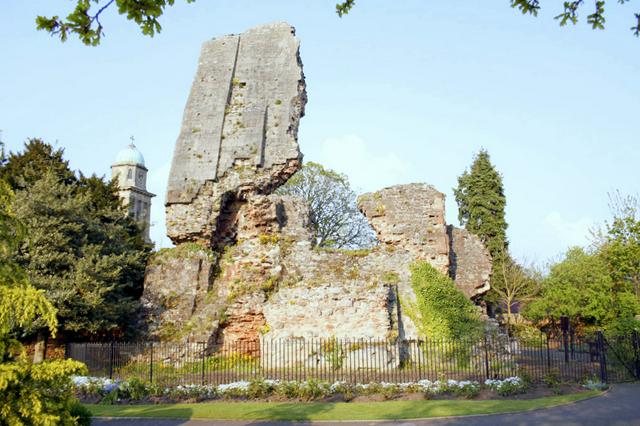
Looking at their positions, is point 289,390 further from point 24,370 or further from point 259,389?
point 24,370

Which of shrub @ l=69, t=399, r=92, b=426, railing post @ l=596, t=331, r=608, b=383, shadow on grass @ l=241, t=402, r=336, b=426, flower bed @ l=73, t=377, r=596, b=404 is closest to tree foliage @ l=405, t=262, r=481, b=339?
railing post @ l=596, t=331, r=608, b=383

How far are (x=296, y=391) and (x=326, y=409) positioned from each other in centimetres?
182

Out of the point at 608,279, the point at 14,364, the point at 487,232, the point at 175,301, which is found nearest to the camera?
the point at 14,364

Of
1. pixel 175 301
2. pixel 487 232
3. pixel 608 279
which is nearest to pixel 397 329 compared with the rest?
pixel 175 301

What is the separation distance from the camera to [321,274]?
21156 millimetres

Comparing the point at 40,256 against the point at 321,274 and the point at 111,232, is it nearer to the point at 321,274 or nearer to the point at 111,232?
the point at 111,232

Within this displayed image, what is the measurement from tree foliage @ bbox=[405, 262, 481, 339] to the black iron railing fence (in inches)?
33.4

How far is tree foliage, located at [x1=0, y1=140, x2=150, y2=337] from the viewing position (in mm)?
18859

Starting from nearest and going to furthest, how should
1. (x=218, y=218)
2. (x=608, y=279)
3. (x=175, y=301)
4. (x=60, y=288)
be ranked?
(x=60, y=288) → (x=175, y=301) → (x=218, y=218) → (x=608, y=279)

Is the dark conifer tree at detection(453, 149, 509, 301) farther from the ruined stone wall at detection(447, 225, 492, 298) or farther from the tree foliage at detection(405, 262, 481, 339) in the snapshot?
the tree foliage at detection(405, 262, 481, 339)

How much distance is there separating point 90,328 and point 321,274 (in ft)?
25.9

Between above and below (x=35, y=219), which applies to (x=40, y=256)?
below

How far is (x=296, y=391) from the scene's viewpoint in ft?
45.8

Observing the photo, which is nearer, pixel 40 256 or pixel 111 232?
pixel 40 256
